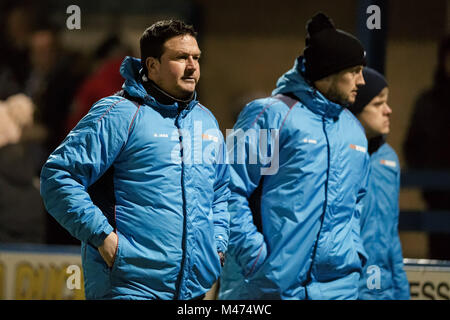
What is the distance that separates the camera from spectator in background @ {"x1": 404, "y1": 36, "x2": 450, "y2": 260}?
7.16 meters

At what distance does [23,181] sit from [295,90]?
2.78 metres

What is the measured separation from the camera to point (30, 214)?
6.74 meters

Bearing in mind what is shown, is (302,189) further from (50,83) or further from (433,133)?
(50,83)

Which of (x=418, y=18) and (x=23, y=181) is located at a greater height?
(x=418, y=18)

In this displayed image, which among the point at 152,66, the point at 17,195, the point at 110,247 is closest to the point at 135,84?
the point at 152,66

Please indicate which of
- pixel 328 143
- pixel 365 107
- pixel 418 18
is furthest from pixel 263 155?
pixel 418 18

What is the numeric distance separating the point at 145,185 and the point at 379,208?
6.46 feet

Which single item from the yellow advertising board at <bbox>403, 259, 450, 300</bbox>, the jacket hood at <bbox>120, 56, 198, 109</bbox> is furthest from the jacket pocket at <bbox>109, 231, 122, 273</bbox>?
the yellow advertising board at <bbox>403, 259, 450, 300</bbox>

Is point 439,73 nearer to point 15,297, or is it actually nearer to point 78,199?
point 15,297

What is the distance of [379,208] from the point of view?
5.29 meters

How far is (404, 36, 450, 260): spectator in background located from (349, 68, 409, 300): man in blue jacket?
1766 mm

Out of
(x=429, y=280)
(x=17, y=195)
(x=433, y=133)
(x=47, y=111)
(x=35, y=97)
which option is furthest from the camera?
(x=35, y=97)

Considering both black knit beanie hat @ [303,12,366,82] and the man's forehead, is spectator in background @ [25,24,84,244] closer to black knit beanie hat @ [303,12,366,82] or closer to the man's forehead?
black knit beanie hat @ [303,12,366,82]

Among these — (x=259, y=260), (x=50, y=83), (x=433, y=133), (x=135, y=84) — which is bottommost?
(x=259, y=260)
